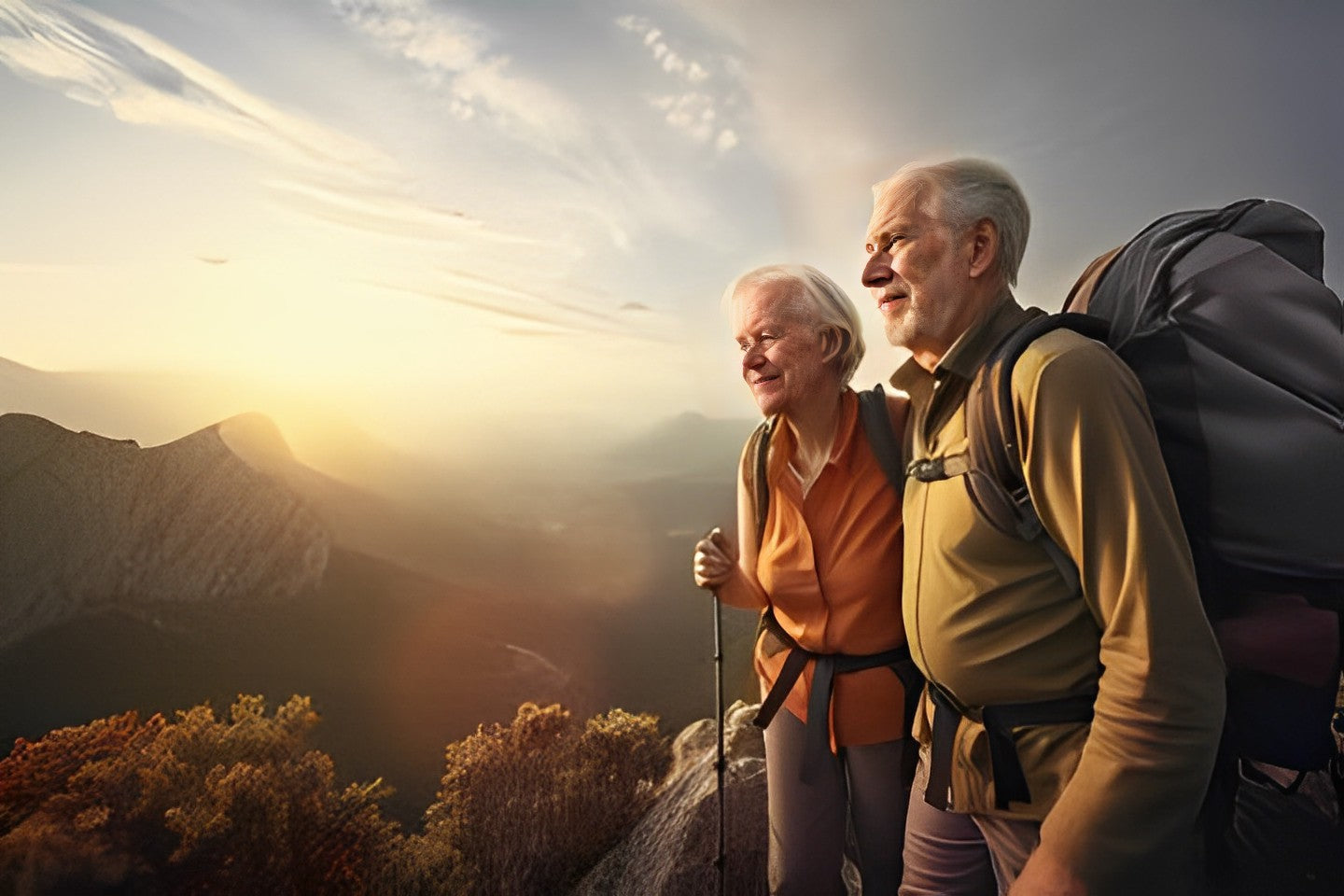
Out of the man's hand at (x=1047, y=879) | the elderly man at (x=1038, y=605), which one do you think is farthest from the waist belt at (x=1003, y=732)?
the man's hand at (x=1047, y=879)

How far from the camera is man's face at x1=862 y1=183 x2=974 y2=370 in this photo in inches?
66.0

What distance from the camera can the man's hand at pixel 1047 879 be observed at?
4.36 ft

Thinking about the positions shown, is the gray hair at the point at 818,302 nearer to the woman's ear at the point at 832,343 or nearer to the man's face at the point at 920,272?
the woman's ear at the point at 832,343

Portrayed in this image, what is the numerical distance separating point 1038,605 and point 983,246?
2.64 feet

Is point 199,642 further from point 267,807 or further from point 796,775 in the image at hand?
point 796,775

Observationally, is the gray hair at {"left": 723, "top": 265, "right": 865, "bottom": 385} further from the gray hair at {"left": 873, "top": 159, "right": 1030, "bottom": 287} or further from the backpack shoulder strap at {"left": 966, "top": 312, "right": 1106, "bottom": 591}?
the backpack shoulder strap at {"left": 966, "top": 312, "right": 1106, "bottom": 591}

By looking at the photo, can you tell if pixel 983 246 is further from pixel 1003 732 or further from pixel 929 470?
pixel 1003 732

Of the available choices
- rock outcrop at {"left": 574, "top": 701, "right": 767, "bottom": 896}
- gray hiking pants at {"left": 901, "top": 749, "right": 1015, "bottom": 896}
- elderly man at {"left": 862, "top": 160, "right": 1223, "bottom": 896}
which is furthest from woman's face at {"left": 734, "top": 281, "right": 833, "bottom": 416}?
rock outcrop at {"left": 574, "top": 701, "right": 767, "bottom": 896}

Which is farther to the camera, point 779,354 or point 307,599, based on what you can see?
point 307,599

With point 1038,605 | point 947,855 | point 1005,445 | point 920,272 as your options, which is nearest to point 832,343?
point 920,272

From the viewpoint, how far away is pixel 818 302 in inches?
88.7

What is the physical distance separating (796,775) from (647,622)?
337cm

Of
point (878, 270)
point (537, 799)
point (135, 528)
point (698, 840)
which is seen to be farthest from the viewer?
point (135, 528)

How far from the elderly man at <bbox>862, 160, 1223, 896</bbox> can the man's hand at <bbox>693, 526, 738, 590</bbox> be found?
719 millimetres
